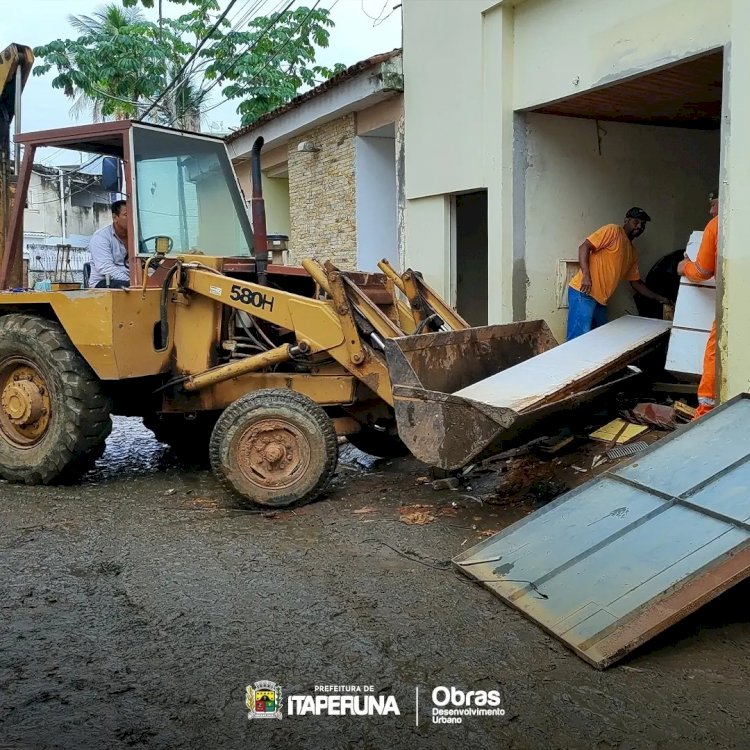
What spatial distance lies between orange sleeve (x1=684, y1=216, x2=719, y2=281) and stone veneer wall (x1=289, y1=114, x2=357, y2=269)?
22.1 ft

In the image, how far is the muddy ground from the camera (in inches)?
105

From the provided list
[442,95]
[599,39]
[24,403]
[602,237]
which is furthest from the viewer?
[442,95]

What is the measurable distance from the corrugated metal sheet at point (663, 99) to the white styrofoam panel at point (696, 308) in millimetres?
1662

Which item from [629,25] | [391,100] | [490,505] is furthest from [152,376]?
[391,100]

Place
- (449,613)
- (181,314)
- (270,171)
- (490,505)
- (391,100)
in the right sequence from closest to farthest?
(449,613), (490,505), (181,314), (391,100), (270,171)

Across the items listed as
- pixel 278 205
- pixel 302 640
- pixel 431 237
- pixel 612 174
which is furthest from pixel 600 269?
pixel 278 205

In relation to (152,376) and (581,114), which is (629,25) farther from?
(152,376)

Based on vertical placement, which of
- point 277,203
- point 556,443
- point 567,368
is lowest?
point 556,443

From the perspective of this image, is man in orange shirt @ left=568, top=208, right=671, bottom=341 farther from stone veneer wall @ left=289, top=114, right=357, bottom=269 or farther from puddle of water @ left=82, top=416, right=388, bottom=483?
stone veneer wall @ left=289, top=114, right=357, bottom=269

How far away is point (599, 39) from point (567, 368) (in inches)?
118

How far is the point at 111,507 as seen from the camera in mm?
5441

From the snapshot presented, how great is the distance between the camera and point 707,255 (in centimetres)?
555

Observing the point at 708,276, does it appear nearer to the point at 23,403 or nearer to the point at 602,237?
the point at 602,237

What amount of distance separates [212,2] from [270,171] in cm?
909
